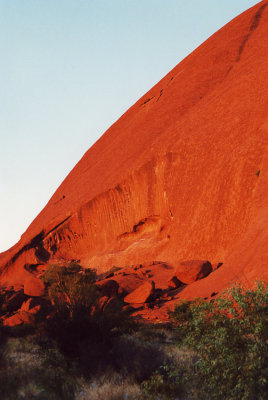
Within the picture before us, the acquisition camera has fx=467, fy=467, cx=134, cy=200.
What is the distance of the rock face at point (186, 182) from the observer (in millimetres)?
19281

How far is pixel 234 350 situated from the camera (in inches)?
285

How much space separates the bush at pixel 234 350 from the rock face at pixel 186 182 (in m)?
5.52

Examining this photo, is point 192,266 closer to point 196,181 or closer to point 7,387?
point 196,181

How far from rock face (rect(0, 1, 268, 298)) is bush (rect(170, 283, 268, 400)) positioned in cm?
552

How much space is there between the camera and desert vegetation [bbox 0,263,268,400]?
280 inches

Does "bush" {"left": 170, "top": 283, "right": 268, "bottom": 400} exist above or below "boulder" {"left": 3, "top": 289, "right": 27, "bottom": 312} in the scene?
below

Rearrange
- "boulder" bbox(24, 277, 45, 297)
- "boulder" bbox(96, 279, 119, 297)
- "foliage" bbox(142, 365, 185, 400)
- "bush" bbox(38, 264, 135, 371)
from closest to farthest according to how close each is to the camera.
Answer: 1. "foliage" bbox(142, 365, 185, 400)
2. "bush" bbox(38, 264, 135, 371)
3. "boulder" bbox(96, 279, 119, 297)
4. "boulder" bbox(24, 277, 45, 297)

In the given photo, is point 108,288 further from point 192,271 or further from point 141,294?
point 192,271

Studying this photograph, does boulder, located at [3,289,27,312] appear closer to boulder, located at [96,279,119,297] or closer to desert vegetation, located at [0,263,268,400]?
boulder, located at [96,279,119,297]

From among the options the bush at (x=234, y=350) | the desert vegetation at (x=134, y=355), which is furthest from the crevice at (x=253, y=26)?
the bush at (x=234, y=350)

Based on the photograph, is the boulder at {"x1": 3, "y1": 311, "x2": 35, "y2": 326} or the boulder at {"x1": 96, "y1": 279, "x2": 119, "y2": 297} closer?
the boulder at {"x1": 3, "y1": 311, "x2": 35, "y2": 326}

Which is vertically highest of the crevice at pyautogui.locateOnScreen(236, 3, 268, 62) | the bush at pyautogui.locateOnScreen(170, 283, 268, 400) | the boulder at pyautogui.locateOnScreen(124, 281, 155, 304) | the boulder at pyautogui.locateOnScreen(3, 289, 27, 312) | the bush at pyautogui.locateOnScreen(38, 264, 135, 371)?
the crevice at pyautogui.locateOnScreen(236, 3, 268, 62)

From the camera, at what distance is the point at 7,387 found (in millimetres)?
7746

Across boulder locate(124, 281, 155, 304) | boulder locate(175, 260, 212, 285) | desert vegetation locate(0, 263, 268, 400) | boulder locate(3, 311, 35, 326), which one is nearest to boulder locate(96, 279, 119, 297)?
boulder locate(124, 281, 155, 304)
